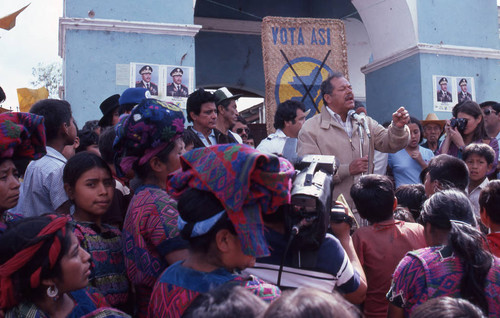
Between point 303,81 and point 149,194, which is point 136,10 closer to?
point 303,81

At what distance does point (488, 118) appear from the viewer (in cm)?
536

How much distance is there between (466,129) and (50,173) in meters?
3.68

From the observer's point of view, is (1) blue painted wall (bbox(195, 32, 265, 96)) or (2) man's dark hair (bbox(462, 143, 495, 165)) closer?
(2) man's dark hair (bbox(462, 143, 495, 165))

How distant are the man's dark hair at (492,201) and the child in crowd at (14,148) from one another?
2121 mm

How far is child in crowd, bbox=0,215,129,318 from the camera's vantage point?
5.65 feet

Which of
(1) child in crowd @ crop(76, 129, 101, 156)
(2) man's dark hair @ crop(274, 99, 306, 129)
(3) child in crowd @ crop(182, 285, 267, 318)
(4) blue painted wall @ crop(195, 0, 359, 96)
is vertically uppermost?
(4) blue painted wall @ crop(195, 0, 359, 96)

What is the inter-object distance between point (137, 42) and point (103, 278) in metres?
4.36

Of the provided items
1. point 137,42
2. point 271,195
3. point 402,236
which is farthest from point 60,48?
point 271,195

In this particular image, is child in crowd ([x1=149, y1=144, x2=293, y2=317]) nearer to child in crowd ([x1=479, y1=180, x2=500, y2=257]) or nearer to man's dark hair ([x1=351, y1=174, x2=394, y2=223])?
man's dark hair ([x1=351, y1=174, x2=394, y2=223])

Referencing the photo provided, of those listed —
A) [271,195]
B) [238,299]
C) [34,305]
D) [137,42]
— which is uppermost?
[137,42]

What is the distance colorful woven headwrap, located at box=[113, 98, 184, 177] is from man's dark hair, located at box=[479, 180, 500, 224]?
5.02ft

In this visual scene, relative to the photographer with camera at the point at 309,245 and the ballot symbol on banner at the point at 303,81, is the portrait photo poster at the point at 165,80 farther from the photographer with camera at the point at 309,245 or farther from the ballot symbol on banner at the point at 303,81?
the photographer with camera at the point at 309,245

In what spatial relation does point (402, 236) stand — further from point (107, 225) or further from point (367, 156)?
point (107, 225)

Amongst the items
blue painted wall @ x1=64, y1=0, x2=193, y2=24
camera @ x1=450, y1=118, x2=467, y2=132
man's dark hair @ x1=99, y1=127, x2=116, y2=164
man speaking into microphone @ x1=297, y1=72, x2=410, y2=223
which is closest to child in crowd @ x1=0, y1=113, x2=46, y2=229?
man's dark hair @ x1=99, y1=127, x2=116, y2=164
